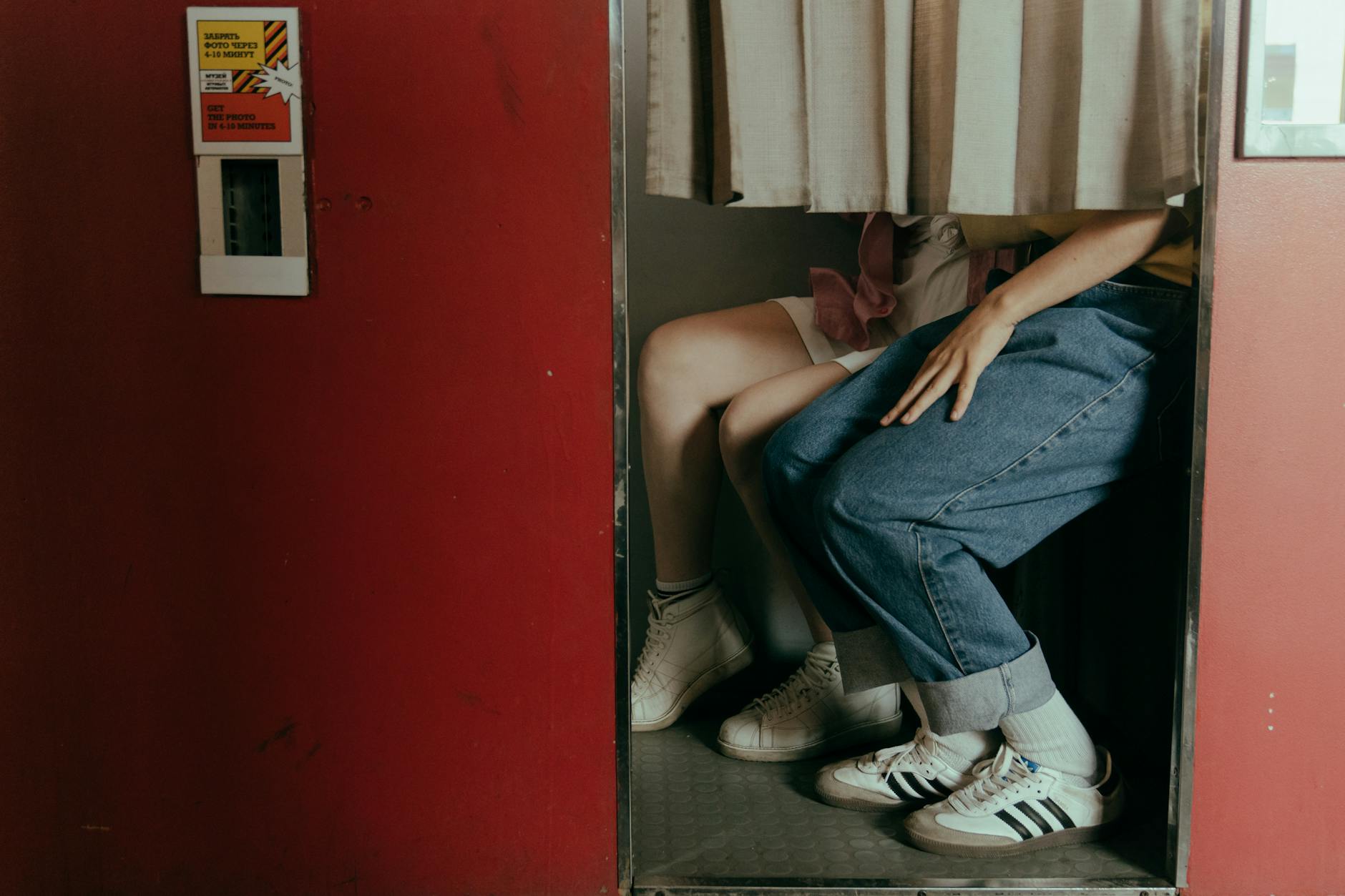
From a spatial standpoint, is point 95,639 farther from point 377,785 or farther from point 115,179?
point 115,179

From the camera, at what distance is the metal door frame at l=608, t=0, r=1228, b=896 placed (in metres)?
1.15

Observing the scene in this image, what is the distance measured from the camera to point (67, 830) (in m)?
1.24

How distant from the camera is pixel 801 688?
1.75 m

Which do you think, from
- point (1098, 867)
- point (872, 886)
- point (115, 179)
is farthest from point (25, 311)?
point (1098, 867)

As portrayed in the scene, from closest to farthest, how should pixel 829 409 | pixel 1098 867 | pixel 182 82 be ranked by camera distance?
1. pixel 182 82
2. pixel 1098 867
3. pixel 829 409

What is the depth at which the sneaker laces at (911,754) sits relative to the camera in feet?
4.92

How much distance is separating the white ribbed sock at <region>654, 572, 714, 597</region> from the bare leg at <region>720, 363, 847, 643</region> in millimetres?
223

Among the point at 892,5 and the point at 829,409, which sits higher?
the point at 892,5

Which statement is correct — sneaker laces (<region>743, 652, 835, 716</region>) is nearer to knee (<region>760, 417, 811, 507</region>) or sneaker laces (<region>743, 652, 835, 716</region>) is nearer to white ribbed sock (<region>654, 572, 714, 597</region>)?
white ribbed sock (<region>654, 572, 714, 597</region>)

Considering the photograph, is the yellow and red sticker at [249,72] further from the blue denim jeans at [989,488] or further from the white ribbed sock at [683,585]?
the white ribbed sock at [683,585]

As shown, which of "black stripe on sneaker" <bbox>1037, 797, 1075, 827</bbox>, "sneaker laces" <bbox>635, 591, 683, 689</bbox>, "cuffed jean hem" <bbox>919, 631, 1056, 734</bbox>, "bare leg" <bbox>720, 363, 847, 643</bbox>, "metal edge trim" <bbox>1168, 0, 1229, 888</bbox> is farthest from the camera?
"sneaker laces" <bbox>635, 591, 683, 689</bbox>

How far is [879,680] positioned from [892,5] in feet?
3.14

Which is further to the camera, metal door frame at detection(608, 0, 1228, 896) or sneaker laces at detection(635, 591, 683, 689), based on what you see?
sneaker laces at detection(635, 591, 683, 689)

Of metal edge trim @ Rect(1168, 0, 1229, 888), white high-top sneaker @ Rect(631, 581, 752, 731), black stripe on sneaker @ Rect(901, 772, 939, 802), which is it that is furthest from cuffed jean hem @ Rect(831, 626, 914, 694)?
white high-top sneaker @ Rect(631, 581, 752, 731)
